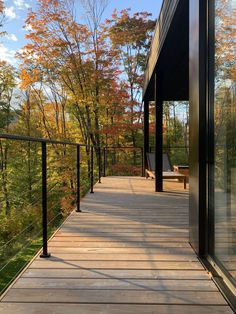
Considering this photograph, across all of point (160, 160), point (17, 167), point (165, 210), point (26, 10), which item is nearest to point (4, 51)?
point (26, 10)

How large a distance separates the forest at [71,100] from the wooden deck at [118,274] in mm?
6686

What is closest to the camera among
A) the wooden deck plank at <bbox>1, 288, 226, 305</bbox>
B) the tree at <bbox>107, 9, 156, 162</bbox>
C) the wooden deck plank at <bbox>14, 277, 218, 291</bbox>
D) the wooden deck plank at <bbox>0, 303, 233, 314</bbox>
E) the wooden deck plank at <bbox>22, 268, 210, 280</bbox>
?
the wooden deck plank at <bbox>0, 303, 233, 314</bbox>

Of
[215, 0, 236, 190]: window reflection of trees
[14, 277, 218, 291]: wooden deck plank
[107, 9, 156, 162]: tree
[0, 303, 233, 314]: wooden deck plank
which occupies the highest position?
[107, 9, 156, 162]: tree

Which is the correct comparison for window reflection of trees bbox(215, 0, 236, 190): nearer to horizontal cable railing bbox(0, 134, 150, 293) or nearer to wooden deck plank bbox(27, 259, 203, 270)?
wooden deck plank bbox(27, 259, 203, 270)

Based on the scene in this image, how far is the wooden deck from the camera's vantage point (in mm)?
1870

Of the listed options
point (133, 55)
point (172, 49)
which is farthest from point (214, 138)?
point (133, 55)

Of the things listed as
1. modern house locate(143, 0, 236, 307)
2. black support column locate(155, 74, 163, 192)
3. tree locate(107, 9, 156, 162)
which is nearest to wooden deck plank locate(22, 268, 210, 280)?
modern house locate(143, 0, 236, 307)

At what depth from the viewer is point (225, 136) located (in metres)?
2.12

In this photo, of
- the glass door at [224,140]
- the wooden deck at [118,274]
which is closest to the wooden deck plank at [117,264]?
the wooden deck at [118,274]

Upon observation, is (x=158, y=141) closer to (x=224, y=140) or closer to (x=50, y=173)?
(x=224, y=140)

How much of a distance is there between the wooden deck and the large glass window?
0.27m

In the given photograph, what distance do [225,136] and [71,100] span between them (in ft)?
35.9

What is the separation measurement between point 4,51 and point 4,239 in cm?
666

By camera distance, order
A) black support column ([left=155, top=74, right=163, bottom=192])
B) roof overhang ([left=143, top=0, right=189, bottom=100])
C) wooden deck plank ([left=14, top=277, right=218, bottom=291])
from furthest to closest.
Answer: black support column ([left=155, top=74, right=163, bottom=192]), roof overhang ([left=143, top=0, right=189, bottom=100]), wooden deck plank ([left=14, top=277, right=218, bottom=291])
